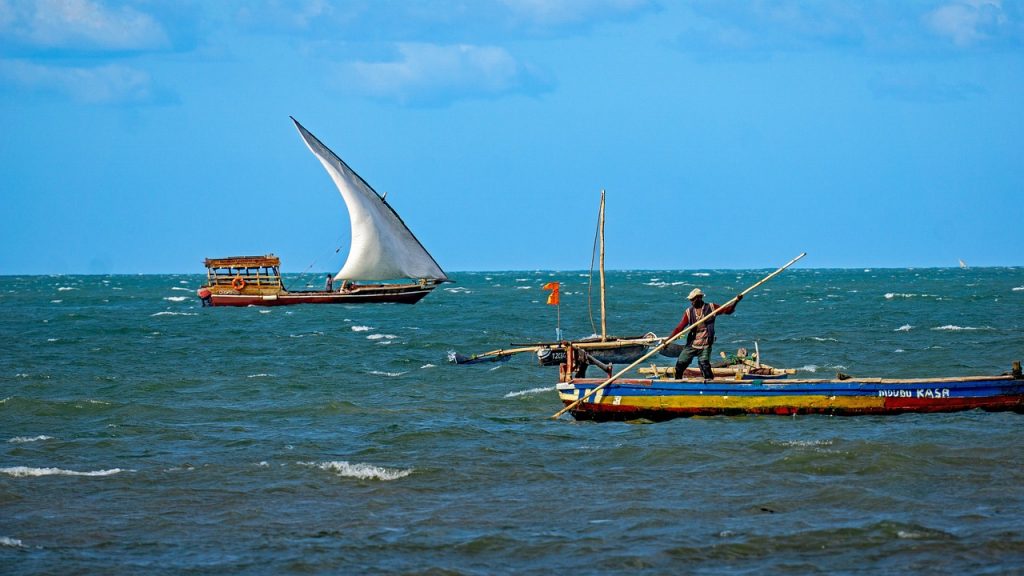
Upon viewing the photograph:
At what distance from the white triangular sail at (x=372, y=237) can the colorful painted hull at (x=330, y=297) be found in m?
1.41

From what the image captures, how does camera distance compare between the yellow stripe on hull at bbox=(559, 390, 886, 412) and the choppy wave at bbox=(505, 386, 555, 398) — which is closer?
the yellow stripe on hull at bbox=(559, 390, 886, 412)

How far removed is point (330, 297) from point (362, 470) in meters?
56.9

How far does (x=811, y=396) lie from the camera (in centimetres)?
2083

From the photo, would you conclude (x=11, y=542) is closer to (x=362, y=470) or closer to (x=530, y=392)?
(x=362, y=470)

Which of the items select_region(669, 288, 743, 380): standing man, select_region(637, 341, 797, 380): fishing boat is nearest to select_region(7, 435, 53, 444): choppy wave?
select_region(637, 341, 797, 380): fishing boat

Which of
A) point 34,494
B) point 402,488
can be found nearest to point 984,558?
point 402,488

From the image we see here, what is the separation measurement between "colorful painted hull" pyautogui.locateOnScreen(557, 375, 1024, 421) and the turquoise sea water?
1.02 ft

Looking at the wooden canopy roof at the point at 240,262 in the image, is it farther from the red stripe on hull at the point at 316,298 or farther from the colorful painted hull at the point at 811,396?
the colorful painted hull at the point at 811,396

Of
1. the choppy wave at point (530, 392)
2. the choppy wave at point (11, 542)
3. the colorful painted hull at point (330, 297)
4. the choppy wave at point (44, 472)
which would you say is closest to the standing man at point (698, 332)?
the choppy wave at point (530, 392)

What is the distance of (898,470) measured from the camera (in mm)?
16156

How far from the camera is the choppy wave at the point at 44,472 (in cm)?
1709

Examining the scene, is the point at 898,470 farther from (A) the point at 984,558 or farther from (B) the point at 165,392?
(B) the point at 165,392

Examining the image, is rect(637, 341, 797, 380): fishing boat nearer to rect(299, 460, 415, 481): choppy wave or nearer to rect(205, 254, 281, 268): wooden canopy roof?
rect(299, 460, 415, 481): choppy wave

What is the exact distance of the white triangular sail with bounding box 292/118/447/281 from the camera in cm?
6750
